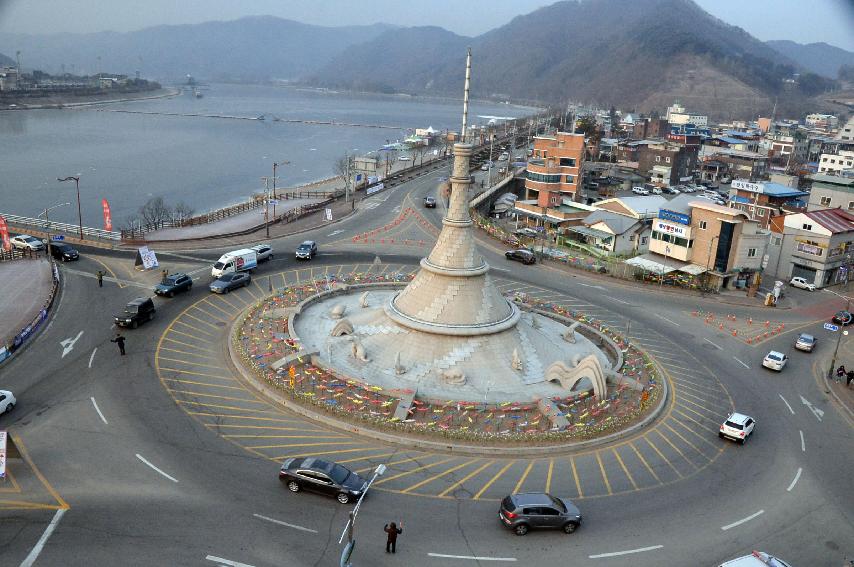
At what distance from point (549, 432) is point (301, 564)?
13.9 m

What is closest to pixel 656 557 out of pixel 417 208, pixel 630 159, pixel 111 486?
pixel 111 486

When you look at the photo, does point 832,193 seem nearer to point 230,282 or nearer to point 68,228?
point 230,282

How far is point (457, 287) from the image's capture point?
1475 inches

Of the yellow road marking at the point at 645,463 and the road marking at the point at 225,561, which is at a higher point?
the road marking at the point at 225,561

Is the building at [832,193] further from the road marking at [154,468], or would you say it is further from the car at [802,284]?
the road marking at [154,468]

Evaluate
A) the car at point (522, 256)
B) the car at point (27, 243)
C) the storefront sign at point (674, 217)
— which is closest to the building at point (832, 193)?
the storefront sign at point (674, 217)

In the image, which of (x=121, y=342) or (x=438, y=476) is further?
(x=121, y=342)

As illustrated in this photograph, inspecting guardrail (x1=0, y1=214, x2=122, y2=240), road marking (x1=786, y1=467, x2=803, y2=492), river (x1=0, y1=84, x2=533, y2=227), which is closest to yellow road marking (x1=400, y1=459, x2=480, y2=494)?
road marking (x1=786, y1=467, x2=803, y2=492)

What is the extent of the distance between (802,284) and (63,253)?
68081mm

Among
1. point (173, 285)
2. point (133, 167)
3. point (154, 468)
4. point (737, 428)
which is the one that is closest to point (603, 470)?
point (737, 428)

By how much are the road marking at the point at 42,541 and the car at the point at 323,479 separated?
7638 millimetres

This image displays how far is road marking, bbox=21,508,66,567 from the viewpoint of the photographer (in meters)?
20.2

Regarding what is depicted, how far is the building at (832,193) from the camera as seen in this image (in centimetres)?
7831

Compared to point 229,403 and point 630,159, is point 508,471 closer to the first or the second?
point 229,403
